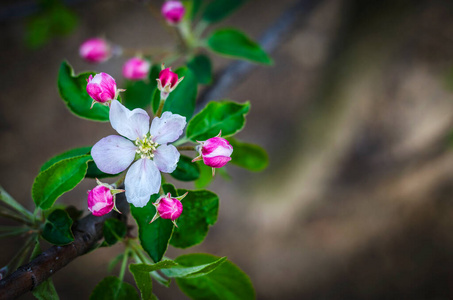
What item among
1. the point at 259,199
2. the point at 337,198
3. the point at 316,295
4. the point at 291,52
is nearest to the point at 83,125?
the point at 259,199

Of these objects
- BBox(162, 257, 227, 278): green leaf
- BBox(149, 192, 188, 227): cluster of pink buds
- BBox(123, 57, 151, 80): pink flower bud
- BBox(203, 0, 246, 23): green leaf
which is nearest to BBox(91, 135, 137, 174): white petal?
BBox(149, 192, 188, 227): cluster of pink buds

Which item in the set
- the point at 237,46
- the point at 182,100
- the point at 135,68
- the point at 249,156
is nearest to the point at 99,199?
the point at 182,100

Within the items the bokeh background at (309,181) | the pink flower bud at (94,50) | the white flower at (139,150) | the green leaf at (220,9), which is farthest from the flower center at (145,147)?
the bokeh background at (309,181)

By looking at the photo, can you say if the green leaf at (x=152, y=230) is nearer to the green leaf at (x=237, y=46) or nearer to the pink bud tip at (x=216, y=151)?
the pink bud tip at (x=216, y=151)

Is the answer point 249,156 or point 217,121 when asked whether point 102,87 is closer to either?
point 217,121

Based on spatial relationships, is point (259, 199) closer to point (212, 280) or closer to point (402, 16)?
point (402, 16)

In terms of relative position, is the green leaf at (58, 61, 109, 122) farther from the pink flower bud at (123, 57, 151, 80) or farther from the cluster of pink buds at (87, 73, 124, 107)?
the pink flower bud at (123, 57, 151, 80)
